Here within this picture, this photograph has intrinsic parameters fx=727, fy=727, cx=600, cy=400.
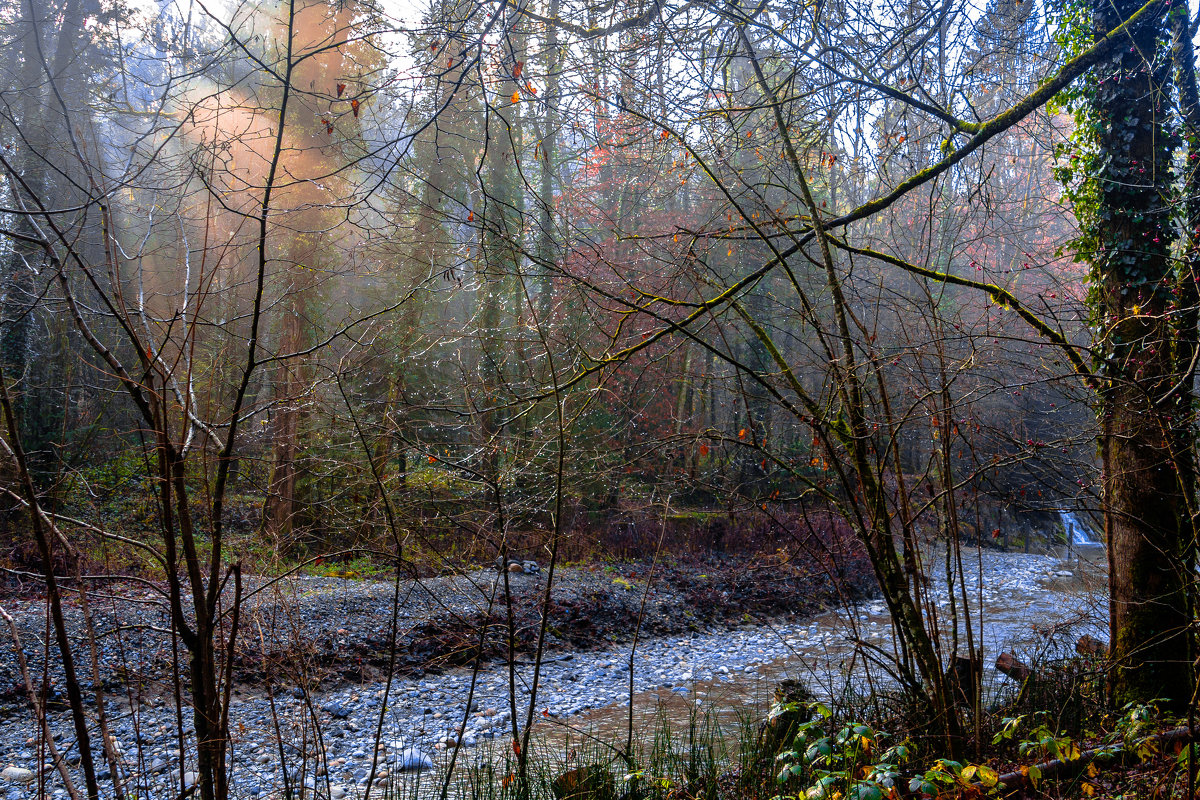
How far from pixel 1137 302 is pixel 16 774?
8305mm

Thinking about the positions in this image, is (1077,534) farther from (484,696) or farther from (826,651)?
(484,696)

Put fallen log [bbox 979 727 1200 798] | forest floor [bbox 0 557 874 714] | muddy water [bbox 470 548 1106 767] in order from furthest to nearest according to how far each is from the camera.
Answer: forest floor [bbox 0 557 874 714]
muddy water [bbox 470 548 1106 767]
fallen log [bbox 979 727 1200 798]

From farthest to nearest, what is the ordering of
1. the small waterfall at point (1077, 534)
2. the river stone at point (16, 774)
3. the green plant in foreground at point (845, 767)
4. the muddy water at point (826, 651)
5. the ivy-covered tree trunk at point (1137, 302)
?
the small waterfall at point (1077, 534) < the muddy water at point (826, 651) < the river stone at point (16, 774) < the ivy-covered tree trunk at point (1137, 302) < the green plant in foreground at point (845, 767)

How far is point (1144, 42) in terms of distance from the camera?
15.9 ft

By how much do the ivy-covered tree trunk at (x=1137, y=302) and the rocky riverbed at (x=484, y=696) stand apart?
1.61 ft

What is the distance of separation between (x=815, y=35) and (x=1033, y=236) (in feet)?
36.4

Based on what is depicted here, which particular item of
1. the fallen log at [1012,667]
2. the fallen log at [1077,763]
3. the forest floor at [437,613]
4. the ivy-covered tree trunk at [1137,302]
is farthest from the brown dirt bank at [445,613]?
the ivy-covered tree trunk at [1137,302]

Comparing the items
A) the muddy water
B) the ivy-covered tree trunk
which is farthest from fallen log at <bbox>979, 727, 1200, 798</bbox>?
the ivy-covered tree trunk

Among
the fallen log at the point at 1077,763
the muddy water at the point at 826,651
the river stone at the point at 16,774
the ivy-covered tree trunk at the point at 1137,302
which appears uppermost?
the ivy-covered tree trunk at the point at 1137,302

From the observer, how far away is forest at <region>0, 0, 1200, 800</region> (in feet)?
8.91

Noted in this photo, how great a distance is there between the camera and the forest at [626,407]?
107 inches

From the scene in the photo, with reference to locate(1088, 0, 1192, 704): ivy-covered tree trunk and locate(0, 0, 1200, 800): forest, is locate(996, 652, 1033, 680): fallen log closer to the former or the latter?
→ locate(0, 0, 1200, 800): forest

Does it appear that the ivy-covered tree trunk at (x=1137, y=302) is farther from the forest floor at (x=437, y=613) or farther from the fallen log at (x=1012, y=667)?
the forest floor at (x=437, y=613)

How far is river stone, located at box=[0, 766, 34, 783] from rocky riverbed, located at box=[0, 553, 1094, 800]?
0.01 m
